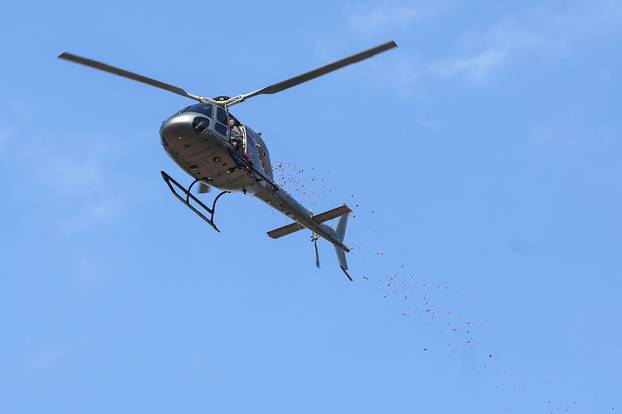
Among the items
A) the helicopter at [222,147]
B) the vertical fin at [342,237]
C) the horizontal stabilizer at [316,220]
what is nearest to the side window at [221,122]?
the helicopter at [222,147]

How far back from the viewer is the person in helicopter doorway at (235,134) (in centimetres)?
3734

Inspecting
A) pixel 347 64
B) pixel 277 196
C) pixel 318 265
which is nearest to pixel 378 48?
pixel 347 64

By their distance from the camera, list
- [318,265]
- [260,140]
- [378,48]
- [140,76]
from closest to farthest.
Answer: [378,48] < [140,76] < [260,140] < [318,265]

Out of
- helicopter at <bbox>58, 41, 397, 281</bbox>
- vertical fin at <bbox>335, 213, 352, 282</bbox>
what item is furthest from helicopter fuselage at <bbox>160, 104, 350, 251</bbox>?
vertical fin at <bbox>335, 213, 352, 282</bbox>

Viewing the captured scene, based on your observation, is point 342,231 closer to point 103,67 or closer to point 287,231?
point 287,231

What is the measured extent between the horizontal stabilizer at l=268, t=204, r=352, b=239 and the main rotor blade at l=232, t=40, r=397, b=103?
630 cm

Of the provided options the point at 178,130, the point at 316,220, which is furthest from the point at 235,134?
the point at 316,220

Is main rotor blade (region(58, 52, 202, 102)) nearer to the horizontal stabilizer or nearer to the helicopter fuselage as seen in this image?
the helicopter fuselage

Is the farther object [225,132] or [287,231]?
[287,231]

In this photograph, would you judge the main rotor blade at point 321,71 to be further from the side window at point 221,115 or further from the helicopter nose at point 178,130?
the helicopter nose at point 178,130

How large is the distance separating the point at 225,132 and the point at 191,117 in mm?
1464

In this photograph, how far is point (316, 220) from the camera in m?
42.2

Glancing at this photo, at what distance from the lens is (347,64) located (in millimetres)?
34094

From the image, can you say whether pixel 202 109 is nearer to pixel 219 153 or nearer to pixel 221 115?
pixel 221 115
